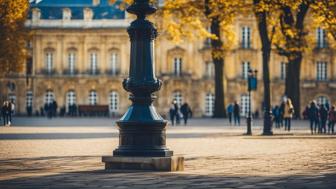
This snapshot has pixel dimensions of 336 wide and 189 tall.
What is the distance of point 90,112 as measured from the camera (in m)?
66.7

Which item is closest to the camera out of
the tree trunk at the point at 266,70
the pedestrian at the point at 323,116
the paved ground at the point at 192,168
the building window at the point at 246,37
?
the paved ground at the point at 192,168

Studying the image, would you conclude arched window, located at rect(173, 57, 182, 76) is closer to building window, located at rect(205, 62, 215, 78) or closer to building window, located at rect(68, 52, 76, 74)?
building window, located at rect(205, 62, 215, 78)

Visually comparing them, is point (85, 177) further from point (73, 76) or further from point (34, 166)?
point (73, 76)

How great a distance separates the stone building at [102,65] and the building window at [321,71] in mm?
1895

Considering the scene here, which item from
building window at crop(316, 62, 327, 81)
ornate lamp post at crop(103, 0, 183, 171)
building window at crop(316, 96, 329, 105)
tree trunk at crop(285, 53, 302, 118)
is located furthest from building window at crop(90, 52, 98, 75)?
ornate lamp post at crop(103, 0, 183, 171)

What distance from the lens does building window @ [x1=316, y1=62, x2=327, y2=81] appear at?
6850cm

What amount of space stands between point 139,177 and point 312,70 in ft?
191

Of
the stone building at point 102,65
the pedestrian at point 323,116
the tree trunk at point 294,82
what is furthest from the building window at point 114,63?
the pedestrian at point 323,116

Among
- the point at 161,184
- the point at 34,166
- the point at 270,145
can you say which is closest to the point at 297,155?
the point at 270,145

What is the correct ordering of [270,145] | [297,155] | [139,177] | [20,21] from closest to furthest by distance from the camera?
[139,177]
[297,155]
[270,145]
[20,21]

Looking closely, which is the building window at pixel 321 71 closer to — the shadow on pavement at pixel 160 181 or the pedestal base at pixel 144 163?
the pedestal base at pixel 144 163

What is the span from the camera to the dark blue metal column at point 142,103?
43.1 feet

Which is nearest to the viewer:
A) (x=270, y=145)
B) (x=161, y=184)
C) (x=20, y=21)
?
(x=161, y=184)

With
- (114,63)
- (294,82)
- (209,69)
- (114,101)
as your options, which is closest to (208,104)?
(209,69)
